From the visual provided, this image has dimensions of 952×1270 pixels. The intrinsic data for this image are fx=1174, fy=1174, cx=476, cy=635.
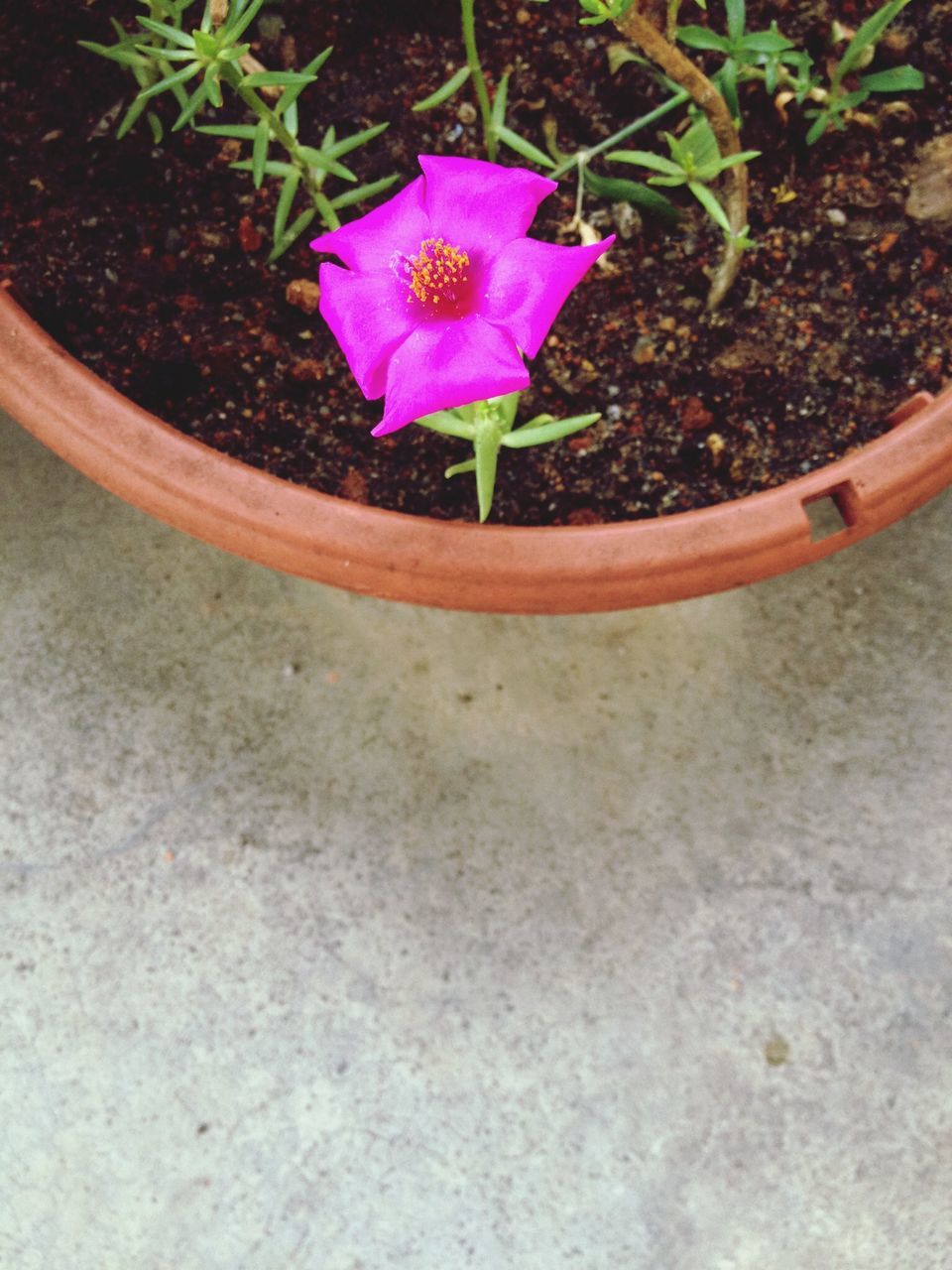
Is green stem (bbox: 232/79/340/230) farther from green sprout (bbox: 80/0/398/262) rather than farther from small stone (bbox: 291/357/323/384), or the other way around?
small stone (bbox: 291/357/323/384)

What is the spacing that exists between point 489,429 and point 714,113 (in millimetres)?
281

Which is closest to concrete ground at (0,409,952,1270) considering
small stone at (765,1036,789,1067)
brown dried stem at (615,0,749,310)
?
small stone at (765,1036,789,1067)

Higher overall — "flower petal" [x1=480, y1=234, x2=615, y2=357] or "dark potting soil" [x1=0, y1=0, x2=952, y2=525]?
"flower petal" [x1=480, y1=234, x2=615, y2=357]

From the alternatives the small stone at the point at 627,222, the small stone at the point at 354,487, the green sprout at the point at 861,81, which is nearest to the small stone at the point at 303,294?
the small stone at the point at 354,487

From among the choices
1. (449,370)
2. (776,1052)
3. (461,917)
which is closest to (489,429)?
(449,370)

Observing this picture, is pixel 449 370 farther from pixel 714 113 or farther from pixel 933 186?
pixel 933 186

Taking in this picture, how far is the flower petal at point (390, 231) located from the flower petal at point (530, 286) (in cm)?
5

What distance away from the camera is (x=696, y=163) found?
35.8 inches

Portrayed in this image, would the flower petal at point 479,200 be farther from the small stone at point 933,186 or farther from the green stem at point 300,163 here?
the small stone at point 933,186

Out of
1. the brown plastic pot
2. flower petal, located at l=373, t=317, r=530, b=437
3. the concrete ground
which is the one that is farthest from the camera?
the concrete ground

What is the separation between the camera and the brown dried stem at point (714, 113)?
0.76 m

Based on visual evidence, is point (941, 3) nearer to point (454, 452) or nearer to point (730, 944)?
point (454, 452)

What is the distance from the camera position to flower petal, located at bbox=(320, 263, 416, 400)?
2.31ft

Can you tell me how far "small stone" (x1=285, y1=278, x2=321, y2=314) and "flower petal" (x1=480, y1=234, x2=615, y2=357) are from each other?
0.33m
